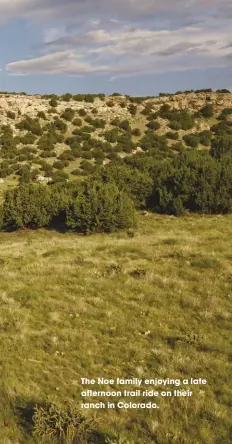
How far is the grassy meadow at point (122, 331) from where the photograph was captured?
671 centimetres

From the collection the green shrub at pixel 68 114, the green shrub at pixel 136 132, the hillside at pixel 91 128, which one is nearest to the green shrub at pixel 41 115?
the hillside at pixel 91 128

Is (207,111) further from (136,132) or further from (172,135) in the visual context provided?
(136,132)

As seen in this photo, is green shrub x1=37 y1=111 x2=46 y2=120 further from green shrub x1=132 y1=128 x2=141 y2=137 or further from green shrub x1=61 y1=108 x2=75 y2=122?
green shrub x1=132 y1=128 x2=141 y2=137

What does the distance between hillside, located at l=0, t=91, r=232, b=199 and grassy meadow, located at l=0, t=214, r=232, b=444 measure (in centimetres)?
2916

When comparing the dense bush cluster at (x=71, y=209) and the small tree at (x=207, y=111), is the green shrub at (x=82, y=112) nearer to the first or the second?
the small tree at (x=207, y=111)

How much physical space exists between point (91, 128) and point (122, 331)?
50.9 meters

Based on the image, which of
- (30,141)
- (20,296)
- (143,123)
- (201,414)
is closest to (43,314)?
(20,296)

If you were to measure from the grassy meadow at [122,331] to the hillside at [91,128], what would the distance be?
29.2 meters

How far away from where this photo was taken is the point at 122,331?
32.8 ft

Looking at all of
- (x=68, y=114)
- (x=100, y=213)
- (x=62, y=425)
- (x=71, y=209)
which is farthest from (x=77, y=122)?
(x=62, y=425)

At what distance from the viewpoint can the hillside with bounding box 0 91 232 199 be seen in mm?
48062

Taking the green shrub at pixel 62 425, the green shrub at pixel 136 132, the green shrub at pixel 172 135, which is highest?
the green shrub at pixel 136 132

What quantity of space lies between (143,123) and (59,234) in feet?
136

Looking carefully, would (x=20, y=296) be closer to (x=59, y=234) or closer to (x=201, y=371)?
(x=201, y=371)
